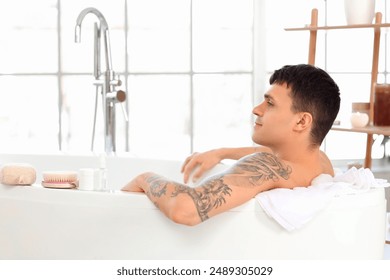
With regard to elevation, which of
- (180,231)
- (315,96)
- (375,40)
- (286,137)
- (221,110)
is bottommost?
(180,231)

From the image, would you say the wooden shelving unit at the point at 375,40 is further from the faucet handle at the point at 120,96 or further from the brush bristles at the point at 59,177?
the brush bristles at the point at 59,177

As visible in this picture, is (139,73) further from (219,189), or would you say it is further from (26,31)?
(219,189)

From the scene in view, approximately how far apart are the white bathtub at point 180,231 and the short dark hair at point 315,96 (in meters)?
0.22

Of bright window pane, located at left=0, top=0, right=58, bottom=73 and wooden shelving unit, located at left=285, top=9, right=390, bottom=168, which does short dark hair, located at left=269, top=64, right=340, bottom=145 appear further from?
bright window pane, located at left=0, top=0, right=58, bottom=73

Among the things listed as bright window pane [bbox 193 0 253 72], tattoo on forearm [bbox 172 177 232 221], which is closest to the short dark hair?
tattoo on forearm [bbox 172 177 232 221]

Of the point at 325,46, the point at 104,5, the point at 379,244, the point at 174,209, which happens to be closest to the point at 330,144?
the point at 325,46

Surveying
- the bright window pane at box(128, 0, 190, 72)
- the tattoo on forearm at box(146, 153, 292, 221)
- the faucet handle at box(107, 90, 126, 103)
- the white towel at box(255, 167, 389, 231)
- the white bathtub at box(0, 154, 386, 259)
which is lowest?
the white bathtub at box(0, 154, 386, 259)

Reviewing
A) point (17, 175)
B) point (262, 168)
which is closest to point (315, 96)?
point (262, 168)

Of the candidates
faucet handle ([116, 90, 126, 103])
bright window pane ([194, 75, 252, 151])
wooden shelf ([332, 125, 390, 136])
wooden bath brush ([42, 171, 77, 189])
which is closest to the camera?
wooden bath brush ([42, 171, 77, 189])

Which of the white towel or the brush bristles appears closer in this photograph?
the white towel

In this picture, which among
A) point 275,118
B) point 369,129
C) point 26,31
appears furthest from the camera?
point 26,31

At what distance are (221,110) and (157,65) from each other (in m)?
0.46

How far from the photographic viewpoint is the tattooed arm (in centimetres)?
203

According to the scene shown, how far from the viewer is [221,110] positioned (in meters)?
4.75
